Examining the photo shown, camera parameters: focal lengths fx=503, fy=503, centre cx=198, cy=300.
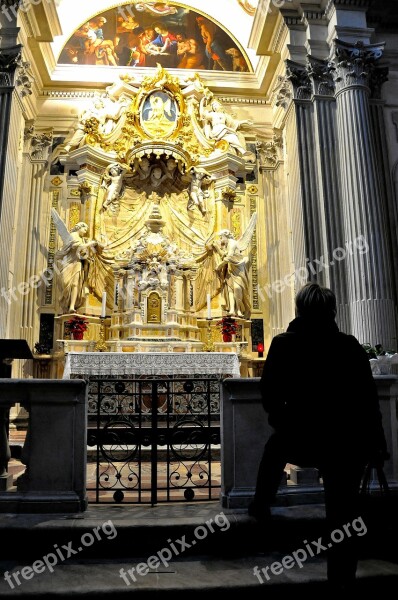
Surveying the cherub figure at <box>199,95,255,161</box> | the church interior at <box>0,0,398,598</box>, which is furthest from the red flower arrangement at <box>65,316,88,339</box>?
the cherub figure at <box>199,95,255,161</box>

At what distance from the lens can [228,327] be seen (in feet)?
31.8

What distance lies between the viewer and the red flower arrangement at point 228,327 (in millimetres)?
9688

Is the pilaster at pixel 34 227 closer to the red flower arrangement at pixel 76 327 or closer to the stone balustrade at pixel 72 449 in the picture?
the red flower arrangement at pixel 76 327

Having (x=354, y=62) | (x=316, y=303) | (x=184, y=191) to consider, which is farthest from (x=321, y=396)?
(x=184, y=191)

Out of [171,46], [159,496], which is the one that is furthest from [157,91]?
[159,496]

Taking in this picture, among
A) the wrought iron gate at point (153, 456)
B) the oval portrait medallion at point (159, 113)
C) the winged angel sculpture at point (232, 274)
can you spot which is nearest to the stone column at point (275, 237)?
the winged angel sculpture at point (232, 274)

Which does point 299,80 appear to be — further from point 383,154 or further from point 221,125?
point 221,125

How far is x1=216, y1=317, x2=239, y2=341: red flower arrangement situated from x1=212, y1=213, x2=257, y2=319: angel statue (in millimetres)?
179

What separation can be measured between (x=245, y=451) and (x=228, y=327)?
5.91 meters

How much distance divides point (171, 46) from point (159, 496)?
11.3 meters

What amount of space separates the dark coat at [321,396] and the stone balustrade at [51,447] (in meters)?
1.71

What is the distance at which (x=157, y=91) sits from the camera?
11.1 m

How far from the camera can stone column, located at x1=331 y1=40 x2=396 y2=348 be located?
783cm

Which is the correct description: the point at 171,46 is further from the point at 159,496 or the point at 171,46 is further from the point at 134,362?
the point at 159,496
